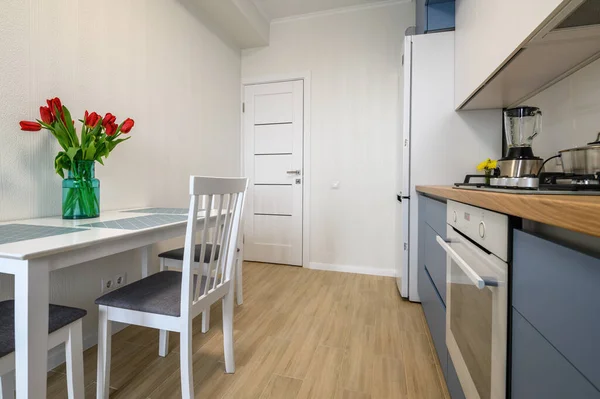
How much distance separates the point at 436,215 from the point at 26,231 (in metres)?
1.80

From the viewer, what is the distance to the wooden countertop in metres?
0.40

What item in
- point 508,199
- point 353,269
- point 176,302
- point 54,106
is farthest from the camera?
point 353,269

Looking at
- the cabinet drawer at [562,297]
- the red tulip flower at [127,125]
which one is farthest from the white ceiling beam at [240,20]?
the cabinet drawer at [562,297]

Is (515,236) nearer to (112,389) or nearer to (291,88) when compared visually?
(112,389)

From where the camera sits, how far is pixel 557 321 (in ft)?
1.65

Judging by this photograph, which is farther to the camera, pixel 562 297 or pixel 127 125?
pixel 127 125

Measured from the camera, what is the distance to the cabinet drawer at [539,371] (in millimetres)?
457

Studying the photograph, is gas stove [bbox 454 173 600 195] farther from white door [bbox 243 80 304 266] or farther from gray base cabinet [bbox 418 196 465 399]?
white door [bbox 243 80 304 266]

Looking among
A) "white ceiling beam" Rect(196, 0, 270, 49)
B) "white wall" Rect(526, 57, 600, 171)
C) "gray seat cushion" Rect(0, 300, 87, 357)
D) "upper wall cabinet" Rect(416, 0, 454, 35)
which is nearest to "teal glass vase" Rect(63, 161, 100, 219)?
"gray seat cushion" Rect(0, 300, 87, 357)

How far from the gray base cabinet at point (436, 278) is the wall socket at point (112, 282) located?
187cm

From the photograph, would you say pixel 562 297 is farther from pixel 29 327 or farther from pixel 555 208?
pixel 29 327

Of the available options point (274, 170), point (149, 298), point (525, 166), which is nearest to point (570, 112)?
point (525, 166)

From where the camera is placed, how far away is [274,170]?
3309 millimetres

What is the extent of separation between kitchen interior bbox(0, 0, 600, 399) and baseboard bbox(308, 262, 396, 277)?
0.02 meters
